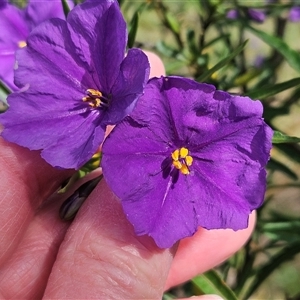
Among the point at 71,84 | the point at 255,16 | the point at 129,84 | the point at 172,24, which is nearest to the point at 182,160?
the point at 129,84

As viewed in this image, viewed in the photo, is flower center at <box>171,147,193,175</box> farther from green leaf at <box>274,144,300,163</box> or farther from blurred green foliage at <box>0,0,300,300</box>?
green leaf at <box>274,144,300,163</box>

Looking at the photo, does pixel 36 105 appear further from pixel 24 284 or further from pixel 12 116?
pixel 24 284

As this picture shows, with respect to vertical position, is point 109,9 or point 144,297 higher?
point 109,9

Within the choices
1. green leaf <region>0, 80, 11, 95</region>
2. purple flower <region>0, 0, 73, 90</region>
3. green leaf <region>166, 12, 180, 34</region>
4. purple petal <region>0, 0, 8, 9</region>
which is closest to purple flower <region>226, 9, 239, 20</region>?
green leaf <region>166, 12, 180, 34</region>

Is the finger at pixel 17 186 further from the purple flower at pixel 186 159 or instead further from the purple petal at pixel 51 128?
the purple flower at pixel 186 159

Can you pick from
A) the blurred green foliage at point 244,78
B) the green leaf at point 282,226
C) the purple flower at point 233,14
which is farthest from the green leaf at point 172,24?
the green leaf at point 282,226

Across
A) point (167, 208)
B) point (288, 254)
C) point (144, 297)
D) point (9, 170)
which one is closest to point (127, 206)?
point (167, 208)
